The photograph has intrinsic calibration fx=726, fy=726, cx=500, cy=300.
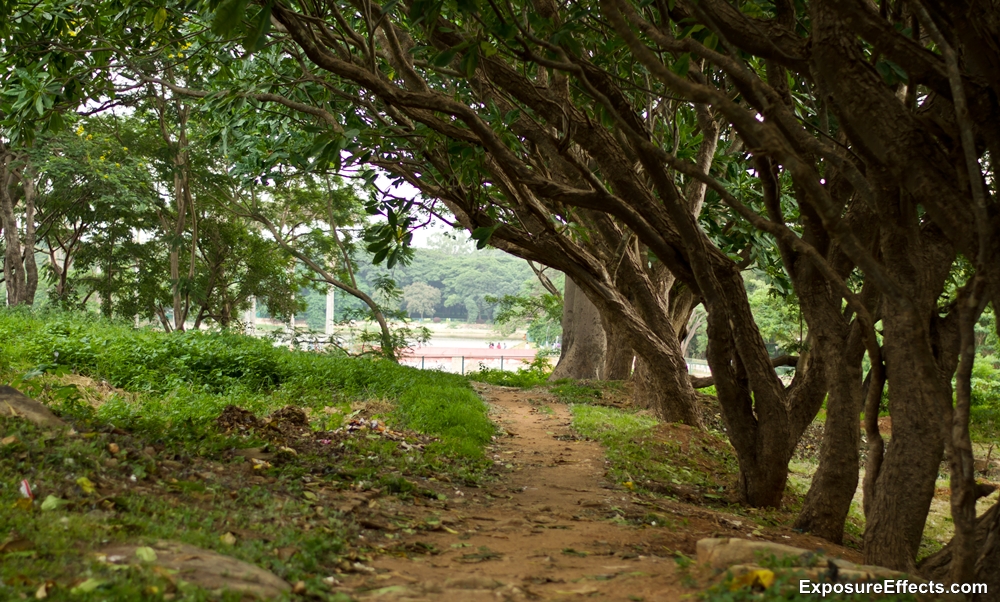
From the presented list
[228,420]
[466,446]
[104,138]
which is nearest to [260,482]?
[228,420]

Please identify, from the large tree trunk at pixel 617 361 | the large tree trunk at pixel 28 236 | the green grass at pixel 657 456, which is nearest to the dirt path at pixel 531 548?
the green grass at pixel 657 456

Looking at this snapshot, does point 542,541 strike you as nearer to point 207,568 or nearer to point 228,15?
point 207,568

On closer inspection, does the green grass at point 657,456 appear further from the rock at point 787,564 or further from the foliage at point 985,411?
the foliage at point 985,411

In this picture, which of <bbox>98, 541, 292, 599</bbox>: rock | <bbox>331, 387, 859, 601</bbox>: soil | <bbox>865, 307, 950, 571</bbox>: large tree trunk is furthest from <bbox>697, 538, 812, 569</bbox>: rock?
<bbox>98, 541, 292, 599</bbox>: rock

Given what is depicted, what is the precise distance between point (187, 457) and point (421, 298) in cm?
4150

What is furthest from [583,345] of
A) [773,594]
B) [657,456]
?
[773,594]

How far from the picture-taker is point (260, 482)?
4.17 m

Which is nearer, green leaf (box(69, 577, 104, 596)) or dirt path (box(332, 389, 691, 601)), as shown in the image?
green leaf (box(69, 577, 104, 596))

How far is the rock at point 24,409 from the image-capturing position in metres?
4.14

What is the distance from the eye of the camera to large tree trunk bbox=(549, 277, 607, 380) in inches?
612

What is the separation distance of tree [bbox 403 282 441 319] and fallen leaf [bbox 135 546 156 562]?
4308 centimetres

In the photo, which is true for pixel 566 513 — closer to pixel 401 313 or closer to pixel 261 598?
pixel 261 598

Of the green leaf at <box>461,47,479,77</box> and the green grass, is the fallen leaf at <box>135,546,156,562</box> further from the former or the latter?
the green grass

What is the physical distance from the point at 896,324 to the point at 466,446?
3.96 metres
